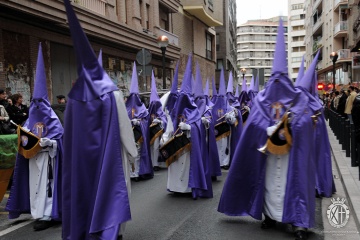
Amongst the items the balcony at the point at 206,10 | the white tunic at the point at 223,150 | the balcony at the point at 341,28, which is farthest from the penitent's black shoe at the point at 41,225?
the balcony at the point at 341,28

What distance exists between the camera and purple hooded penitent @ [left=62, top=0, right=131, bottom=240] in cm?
475

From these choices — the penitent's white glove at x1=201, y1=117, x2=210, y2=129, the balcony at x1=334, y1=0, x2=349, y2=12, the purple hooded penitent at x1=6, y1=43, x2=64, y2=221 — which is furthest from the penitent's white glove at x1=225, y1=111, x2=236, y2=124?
the balcony at x1=334, y1=0, x2=349, y2=12

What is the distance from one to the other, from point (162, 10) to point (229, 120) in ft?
66.6

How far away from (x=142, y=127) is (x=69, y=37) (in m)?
8.11

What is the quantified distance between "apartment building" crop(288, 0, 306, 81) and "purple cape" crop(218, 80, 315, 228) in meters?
103

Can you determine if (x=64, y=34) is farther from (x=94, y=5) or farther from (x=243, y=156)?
(x=243, y=156)

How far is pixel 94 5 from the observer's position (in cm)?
1816

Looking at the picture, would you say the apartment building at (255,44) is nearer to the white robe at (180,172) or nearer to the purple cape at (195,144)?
the purple cape at (195,144)

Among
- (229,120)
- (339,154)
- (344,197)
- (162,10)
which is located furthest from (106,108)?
(162,10)

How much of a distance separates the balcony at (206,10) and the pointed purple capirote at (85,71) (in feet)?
99.9

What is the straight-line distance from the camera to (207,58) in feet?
138

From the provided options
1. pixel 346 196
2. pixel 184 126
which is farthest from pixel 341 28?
pixel 184 126

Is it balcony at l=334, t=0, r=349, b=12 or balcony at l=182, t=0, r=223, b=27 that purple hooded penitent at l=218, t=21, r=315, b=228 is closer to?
balcony at l=182, t=0, r=223, b=27

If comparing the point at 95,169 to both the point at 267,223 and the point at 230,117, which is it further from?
the point at 230,117
